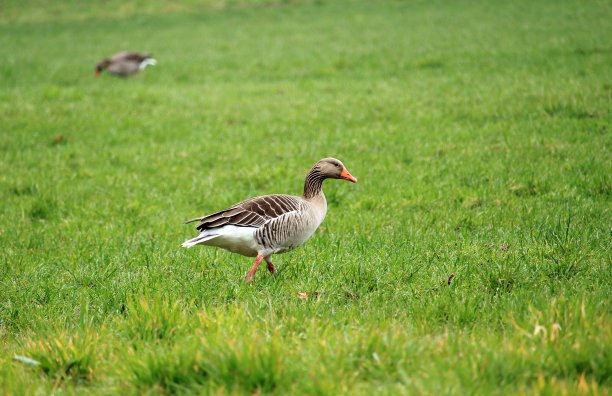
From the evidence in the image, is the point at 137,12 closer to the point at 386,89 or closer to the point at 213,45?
the point at 213,45

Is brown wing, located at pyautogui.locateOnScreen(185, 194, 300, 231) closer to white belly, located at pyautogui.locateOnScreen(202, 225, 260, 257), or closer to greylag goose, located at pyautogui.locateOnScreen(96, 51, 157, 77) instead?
white belly, located at pyautogui.locateOnScreen(202, 225, 260, 257)

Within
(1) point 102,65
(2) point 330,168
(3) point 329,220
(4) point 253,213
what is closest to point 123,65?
(1) point 102,65

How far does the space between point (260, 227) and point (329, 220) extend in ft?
9.55

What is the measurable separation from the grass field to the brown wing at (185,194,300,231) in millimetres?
599

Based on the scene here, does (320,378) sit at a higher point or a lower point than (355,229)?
higher

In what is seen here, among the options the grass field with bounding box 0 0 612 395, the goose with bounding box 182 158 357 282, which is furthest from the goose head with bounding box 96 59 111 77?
the goose with bounding box 182 158 357 282

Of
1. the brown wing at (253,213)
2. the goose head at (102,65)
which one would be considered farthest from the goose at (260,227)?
the goose head at (102,65)

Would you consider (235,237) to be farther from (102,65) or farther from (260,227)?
(102,65)

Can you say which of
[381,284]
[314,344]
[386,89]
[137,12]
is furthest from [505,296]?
[137,12]

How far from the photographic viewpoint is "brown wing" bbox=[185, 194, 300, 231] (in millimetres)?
6590

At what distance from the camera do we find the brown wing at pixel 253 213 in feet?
Answer: 21.6

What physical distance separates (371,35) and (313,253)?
22.4 meters

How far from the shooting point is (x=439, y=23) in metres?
30.1

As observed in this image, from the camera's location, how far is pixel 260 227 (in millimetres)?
6562
